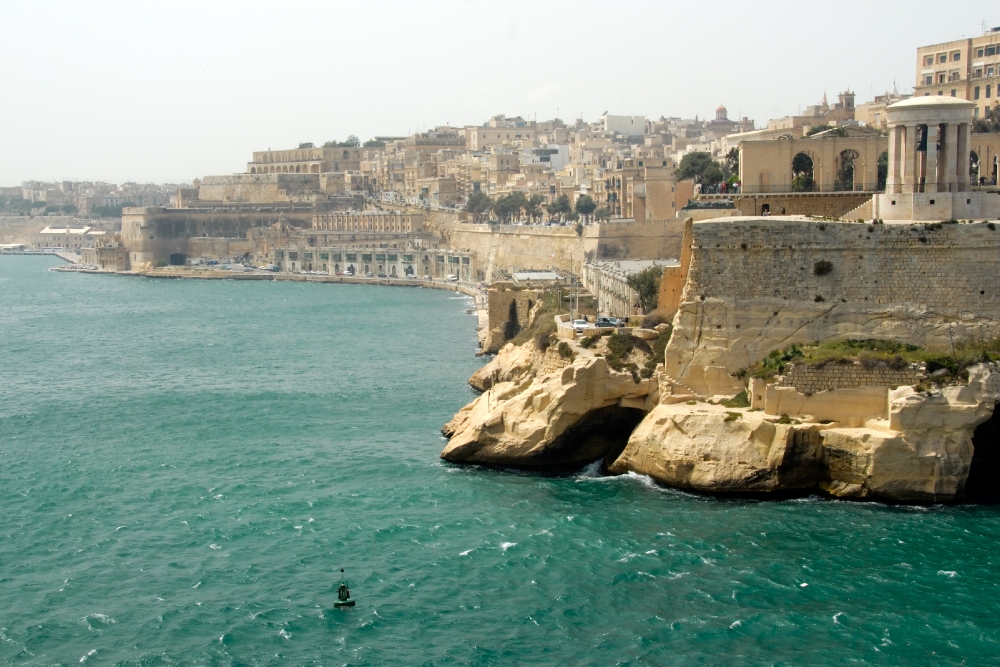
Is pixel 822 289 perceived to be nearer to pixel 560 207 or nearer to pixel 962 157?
pixel 962 157

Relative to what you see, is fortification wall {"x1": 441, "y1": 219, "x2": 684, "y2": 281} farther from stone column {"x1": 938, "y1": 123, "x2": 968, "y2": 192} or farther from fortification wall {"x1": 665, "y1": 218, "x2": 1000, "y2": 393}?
fortification wall {"x1": 665, "y1": 218, "x2": 1000, "y2": 393}

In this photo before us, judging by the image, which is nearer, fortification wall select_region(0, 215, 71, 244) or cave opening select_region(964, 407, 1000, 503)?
cave opening select_region(964, 407, 1000, 503)

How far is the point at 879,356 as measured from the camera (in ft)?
66.1

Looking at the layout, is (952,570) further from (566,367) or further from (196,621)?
(196,621)

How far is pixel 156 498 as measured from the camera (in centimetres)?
2169

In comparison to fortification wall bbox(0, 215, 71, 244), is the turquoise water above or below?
below

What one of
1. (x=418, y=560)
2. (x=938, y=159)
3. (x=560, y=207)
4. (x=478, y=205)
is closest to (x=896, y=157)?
(x=938, y=159)

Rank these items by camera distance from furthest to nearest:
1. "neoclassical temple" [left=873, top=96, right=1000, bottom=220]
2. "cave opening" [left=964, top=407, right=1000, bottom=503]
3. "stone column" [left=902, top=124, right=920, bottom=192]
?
1. "stone column" [left=902, top=124, right=920, bottom=192]
2. "neoclassical temple" [left=873, top=96, right=1000, bottom=220]
3. "cave opening" [left=964, top=407, right=1000, bottom=503]

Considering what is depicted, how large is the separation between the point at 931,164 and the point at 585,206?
40.1 metres

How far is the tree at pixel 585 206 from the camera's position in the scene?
206 ft

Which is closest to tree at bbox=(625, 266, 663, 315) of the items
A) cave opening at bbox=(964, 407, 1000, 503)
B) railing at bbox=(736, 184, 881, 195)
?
railing at bbox=(736, 184, 881, 195)

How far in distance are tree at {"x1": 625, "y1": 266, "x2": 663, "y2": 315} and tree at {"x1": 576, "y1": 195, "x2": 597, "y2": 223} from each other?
33552 millimetres

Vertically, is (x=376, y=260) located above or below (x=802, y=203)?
below

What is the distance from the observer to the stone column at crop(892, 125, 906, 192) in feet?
72.8
